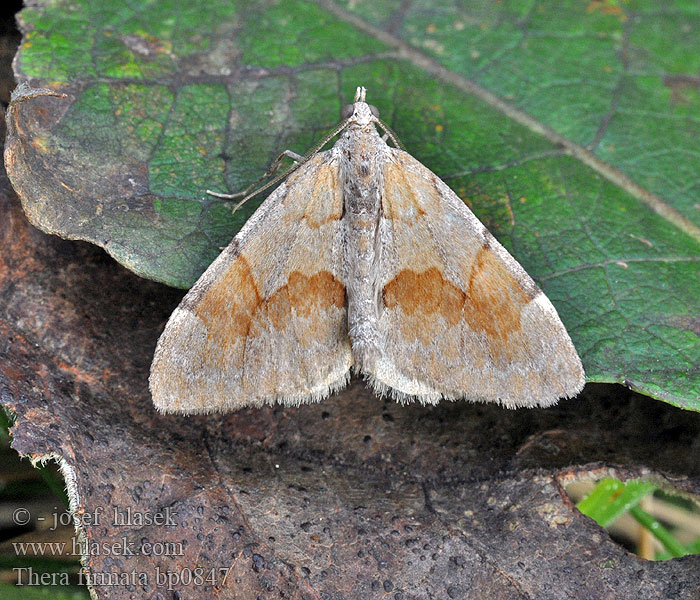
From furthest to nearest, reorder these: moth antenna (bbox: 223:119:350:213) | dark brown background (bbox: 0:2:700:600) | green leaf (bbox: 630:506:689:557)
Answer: green leaf (bbox: 630:506:689:557) → moth antenna (bbox: 223:119:350:213) → dark brown background (bbox: 0:2:700:600)

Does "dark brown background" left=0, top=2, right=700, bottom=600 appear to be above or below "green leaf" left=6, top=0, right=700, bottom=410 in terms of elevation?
below

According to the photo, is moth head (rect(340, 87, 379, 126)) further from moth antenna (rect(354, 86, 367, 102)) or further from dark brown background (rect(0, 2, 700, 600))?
dark brown background (rect(0, 2, 700, 600))

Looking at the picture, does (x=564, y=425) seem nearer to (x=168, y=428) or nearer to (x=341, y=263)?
(x=341, y=263)

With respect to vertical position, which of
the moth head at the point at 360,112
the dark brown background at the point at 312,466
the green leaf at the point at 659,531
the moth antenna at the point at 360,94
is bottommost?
the green leaf at the point at 659,531

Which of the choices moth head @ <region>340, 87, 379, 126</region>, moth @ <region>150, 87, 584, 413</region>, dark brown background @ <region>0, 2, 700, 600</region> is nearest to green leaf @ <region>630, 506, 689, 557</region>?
dark brown background @ <region>0, 2, 700, 600</region>

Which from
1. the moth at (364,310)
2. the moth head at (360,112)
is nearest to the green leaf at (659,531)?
the moth at (364,310)

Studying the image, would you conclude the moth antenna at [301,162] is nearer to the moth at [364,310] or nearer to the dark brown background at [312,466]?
the moth at [364,310]
